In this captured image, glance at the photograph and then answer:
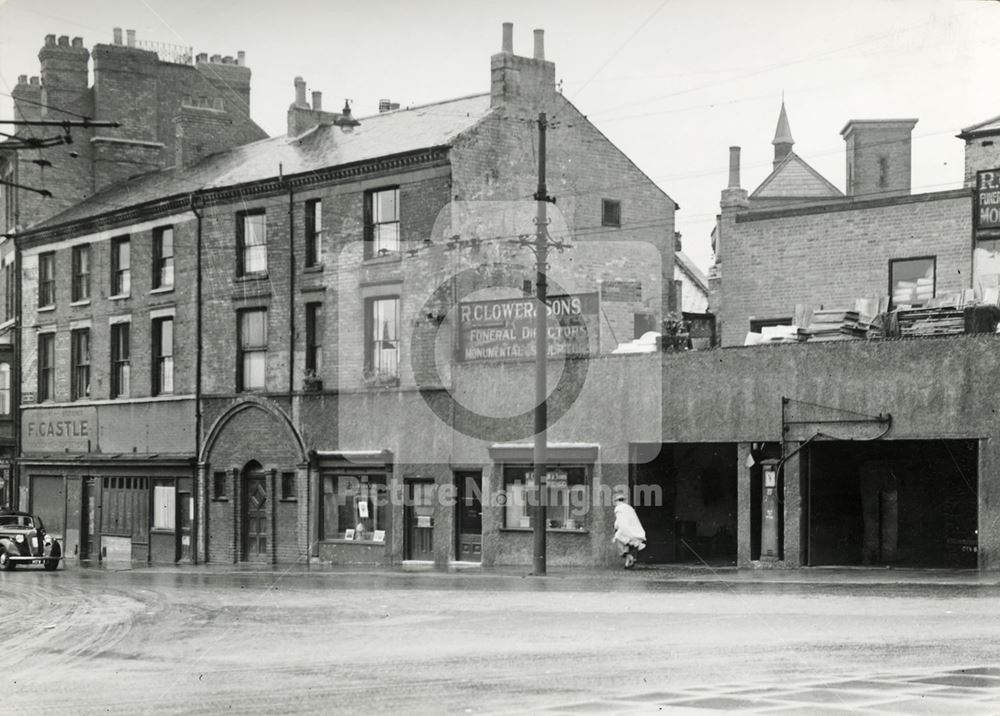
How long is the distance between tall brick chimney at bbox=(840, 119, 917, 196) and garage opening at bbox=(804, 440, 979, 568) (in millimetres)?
15218

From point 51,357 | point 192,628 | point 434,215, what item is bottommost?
point 192,628

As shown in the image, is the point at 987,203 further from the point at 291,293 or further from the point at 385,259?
the point at 291,293

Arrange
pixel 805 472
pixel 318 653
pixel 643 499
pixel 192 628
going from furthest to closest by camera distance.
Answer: pixel 643 499
pixel 805 472
pixel 192 628
pixel 318 653

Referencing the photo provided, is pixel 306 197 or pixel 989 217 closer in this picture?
pixel 989 217

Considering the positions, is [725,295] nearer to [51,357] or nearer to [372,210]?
[372,210]

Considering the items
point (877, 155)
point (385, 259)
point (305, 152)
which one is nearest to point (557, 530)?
point (385, 259)

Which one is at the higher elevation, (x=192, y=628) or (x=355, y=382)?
(x=355, y=382)

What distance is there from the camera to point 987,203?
33.1 meters

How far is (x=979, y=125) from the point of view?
3594cm

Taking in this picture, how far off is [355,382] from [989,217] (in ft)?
52.7

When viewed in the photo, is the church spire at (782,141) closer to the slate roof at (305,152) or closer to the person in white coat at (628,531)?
the slate roof at (305,152)

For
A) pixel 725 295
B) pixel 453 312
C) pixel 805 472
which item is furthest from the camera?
pixel 725 295

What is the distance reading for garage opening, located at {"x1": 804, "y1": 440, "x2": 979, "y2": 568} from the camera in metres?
27.3

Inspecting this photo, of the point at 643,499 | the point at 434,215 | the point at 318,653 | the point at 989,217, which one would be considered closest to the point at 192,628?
the point at 318,653
